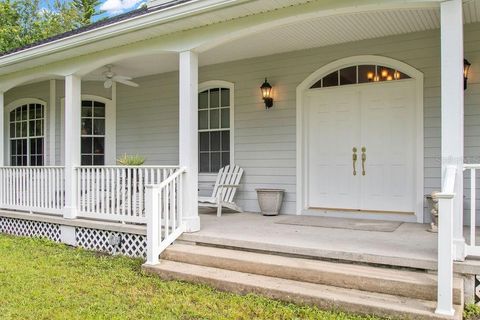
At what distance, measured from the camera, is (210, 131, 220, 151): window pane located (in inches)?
290

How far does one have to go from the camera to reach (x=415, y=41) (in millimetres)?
5504

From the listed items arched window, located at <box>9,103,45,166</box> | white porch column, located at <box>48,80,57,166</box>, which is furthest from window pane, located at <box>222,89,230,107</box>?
arched window, located at <box>9,103,45,166</box>

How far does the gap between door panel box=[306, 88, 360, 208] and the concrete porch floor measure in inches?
42.2

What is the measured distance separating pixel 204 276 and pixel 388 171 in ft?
10.6

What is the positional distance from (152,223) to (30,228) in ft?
11.4

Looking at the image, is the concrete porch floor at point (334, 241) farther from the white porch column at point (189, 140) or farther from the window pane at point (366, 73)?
the window pane at point (366, 73)

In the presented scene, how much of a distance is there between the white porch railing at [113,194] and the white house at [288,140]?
0.10ft

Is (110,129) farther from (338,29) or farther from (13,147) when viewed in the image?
(338,29)

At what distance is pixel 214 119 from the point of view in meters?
7.42

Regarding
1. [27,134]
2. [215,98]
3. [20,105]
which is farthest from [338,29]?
[20,105]

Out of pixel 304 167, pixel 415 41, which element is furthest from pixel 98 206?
pixel 415 41

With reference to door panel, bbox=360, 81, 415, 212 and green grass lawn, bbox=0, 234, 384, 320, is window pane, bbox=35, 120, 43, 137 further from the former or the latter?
door panel, bbox=360, 81, 415, 212

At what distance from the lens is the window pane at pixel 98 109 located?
8688 mm

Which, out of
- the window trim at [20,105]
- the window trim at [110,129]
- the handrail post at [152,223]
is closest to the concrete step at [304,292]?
the handrail post at [152,223]
